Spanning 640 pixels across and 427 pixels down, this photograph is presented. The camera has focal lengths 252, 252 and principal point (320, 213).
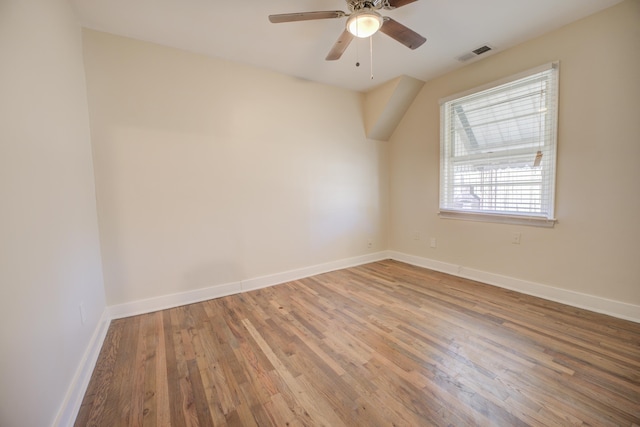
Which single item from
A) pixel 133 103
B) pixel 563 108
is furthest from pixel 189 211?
pixel 563 108

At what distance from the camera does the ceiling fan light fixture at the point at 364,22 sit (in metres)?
1.70

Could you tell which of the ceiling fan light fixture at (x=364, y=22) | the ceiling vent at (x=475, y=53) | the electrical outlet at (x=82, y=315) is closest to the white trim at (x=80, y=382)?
the electrical outlet at (x=82, y=315)

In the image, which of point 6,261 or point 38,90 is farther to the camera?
point 38,90

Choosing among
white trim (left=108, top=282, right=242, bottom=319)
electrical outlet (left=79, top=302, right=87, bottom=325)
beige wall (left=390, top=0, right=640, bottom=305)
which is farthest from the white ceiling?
white trim (left=108, top=282, right=242, bottom=319)

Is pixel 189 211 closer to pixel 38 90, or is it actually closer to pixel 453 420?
pixel 38 90

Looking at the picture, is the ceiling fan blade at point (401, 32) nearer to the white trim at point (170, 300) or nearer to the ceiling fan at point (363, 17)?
the ceiling fan at point (363, 17)

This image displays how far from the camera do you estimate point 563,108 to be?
2400 mm

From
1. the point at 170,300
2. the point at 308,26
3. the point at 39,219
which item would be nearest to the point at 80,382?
the point at 39,219

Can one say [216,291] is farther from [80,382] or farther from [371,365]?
[371,365]

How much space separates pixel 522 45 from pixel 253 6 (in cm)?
270

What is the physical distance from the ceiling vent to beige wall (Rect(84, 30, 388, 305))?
1.45 m

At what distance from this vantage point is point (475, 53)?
278 centimetres

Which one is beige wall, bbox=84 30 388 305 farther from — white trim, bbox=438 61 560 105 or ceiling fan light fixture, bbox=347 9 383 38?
ceiling fan light fixture, bbox=347 9 383 38

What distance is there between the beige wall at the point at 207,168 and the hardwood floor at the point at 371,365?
0.59m
